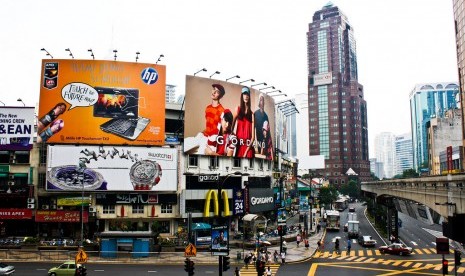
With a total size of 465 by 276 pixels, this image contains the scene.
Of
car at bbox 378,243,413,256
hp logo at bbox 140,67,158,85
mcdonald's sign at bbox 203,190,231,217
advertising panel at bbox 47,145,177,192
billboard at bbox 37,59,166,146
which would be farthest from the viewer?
mcdonald's sign at bbox 203,190,231,217

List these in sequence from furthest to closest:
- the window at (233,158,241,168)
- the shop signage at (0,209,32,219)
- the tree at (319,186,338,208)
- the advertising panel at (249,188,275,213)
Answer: the tree at (319,186,338,208)
the window at (233,158,241,168)
the advertising panel at (249,188,275,213)
the shop signage at (0,209,32,219)

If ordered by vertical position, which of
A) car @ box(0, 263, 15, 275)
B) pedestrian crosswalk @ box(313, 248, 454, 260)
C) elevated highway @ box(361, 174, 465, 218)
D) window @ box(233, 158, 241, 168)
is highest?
window @ box(233, 158, 241, 168)

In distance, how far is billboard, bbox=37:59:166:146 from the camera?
6191 cm

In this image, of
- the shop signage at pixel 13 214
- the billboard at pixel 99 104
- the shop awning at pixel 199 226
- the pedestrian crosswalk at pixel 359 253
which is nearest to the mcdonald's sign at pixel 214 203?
the shop awning at pixel 199 226

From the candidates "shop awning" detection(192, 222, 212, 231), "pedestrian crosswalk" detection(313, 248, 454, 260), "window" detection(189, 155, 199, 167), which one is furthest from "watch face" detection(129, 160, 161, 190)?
"pedestrian crosswalk" detection(313, 248, 454, 260)

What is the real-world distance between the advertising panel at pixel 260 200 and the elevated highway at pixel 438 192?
899 inches

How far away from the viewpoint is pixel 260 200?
74.9 meters

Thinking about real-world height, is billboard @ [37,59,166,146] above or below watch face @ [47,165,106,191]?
above

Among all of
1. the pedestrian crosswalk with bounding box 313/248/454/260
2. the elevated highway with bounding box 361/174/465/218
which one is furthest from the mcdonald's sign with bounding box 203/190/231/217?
the elevated highway with bounding box 361/174/465/218

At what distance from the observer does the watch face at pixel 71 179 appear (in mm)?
59750

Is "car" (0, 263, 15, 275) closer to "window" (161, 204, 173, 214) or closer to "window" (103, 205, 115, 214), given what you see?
Answer: "window" (103, 205, 115, 214)

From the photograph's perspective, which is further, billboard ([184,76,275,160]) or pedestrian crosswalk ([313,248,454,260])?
billboard ([184,76,275,160])

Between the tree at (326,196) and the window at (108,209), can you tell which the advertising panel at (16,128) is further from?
the tree at (326,196)

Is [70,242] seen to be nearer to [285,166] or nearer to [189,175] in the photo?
[189,175]
